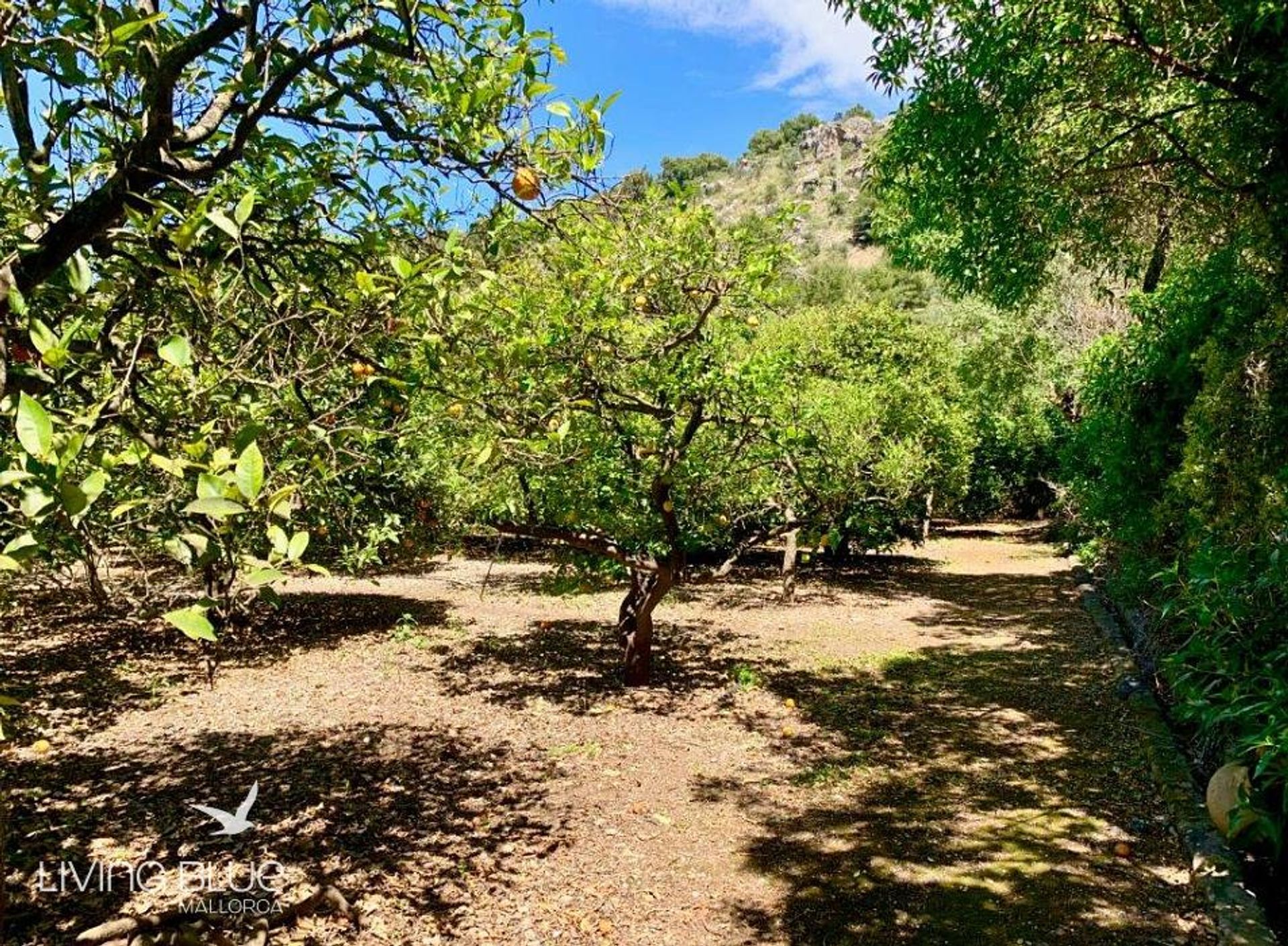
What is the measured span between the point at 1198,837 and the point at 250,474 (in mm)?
Result: 5553

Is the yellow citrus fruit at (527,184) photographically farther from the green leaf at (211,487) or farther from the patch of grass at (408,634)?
the patch of grass at (408,634)

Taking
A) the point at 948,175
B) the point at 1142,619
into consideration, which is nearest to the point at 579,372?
the point at 948,175

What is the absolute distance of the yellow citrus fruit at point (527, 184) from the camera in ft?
10.4

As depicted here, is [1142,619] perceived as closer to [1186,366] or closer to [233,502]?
[1186,366]

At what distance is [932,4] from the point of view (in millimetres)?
5109

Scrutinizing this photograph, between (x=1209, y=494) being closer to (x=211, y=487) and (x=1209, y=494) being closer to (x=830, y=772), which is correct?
(x=830, y=772)

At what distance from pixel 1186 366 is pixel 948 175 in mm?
3051

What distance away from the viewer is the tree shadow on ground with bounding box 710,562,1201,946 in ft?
12.9

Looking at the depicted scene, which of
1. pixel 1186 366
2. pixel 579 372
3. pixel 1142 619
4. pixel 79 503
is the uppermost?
pixel 1186 366

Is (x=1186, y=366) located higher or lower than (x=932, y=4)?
lower

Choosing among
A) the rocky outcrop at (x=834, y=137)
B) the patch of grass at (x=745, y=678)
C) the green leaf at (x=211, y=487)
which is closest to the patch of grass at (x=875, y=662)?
the patch of grass at (x=745, y=678)

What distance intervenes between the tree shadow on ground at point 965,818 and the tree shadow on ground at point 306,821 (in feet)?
5.15

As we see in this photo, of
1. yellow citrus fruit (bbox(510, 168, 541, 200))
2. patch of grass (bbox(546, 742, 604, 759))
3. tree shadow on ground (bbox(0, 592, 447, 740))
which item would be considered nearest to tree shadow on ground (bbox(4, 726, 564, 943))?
patch of grass (bbox(546, 742, 604, 759))

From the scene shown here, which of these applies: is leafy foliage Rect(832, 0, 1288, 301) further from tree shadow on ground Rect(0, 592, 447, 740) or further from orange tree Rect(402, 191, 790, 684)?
tree shadow on ground Rect(0, 592, 447, 740)
